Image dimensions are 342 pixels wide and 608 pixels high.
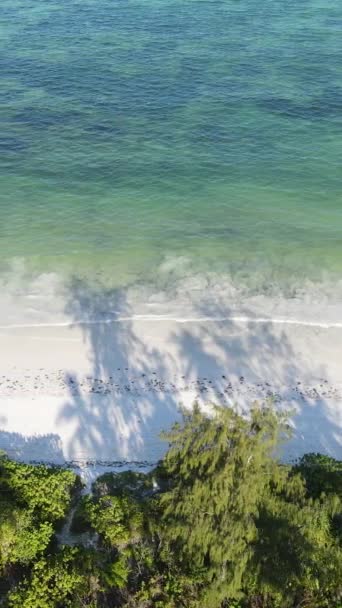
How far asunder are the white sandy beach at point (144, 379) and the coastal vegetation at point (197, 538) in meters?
5.50

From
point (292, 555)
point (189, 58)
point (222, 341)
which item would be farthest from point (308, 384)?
point (189, 58)

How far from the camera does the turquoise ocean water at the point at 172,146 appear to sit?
4531cm

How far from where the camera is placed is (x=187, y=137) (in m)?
59.7

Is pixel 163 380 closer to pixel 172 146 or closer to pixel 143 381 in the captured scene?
pixel 143 381

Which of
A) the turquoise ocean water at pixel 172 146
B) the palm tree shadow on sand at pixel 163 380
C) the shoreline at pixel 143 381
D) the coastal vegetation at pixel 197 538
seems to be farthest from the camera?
the turquoise ocean water at pixel 172 146

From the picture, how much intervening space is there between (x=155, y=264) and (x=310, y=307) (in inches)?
480

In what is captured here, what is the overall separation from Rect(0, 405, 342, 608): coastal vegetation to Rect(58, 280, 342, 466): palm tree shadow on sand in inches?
235

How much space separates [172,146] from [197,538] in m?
45.4

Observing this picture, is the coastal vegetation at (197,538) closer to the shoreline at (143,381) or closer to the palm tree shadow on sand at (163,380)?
the shoreline at (143,381)

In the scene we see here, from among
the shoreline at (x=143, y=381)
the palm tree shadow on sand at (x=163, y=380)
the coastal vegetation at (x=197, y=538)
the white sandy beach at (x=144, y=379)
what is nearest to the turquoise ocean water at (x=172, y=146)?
the palm tree shadow on sand at (x=163, y=380)

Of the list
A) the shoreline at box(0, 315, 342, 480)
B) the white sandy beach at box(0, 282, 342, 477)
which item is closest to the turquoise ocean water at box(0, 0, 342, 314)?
the white sandy beach at box(0, 282, 342, 477)

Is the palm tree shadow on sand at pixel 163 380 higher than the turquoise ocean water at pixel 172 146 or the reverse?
the reverse

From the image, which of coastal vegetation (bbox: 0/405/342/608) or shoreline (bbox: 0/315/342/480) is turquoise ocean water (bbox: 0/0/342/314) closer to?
shoreline (bbox: 0/315/342/480)

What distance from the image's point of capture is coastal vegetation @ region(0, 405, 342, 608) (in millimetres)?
20047
